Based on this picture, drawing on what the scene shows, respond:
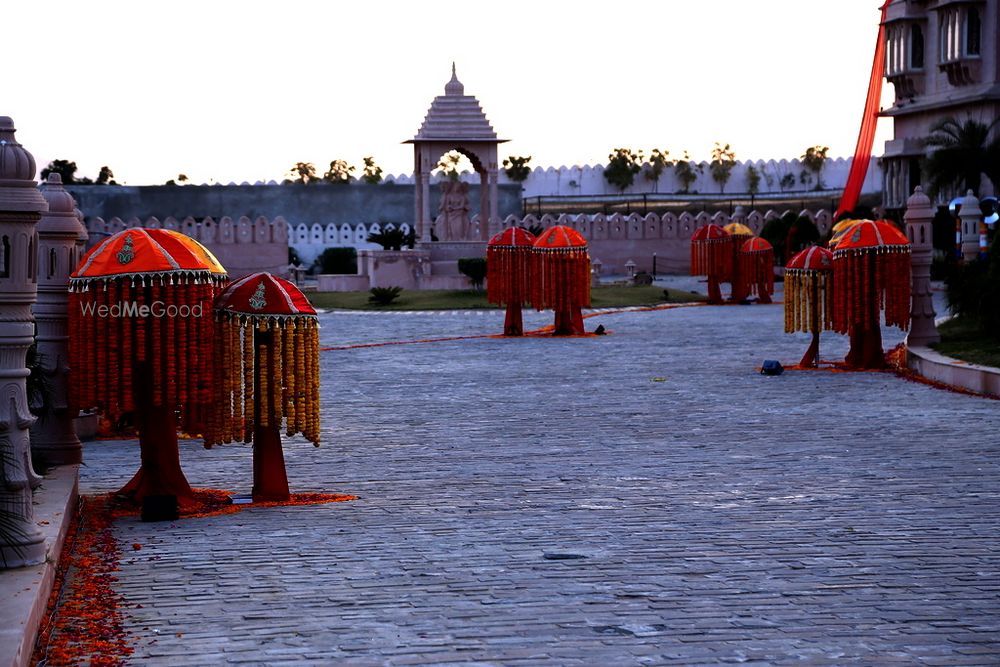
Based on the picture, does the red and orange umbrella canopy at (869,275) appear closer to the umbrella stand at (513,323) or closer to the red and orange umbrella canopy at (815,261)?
the red and orange umbrella canopy at (815,261)

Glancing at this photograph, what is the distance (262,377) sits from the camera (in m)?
7.54

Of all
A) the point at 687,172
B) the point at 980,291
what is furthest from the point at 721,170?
the point at 980,291

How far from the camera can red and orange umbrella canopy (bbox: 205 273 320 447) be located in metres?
7.50

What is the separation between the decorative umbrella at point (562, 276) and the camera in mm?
21125

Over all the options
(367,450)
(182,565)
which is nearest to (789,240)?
(367,450)

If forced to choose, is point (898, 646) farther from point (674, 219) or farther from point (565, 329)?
point (674, 219)

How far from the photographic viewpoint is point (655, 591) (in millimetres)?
5598

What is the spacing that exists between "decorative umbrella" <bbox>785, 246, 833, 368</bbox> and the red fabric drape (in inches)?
1072

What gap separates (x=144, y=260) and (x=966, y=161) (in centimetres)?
3180

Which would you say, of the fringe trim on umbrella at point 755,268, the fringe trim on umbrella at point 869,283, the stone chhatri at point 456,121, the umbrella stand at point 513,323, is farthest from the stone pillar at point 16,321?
the stone chhatri at point 456,121

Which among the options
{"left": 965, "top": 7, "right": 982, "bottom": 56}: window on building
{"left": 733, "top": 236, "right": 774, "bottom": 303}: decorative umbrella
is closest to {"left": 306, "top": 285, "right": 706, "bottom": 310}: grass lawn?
{"left": 733, "top": 236, "right": 774, "bottom": 303}: decorative umbrella

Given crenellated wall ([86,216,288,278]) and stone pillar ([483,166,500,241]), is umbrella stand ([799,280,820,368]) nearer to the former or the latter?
stone pillar ([483,166,500,241])

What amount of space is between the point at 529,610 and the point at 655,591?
1.90ft
